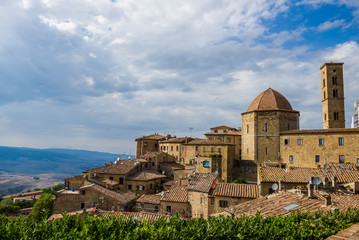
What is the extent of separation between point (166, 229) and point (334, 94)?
56667 mm

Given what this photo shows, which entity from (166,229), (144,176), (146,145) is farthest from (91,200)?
(146,145)

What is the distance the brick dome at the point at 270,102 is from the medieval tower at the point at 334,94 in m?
8.59

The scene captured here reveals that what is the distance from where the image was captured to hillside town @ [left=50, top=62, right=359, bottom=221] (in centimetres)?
2720

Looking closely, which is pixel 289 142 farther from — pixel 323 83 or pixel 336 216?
pixel 336 216

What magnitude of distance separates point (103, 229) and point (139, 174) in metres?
44.0

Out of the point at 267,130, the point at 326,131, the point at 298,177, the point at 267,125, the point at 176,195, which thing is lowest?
the point at 176,195

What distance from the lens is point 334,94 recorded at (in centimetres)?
5166

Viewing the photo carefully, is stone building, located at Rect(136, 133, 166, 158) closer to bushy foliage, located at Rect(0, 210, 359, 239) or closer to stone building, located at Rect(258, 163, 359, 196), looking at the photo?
stone building, located at Rect(258, 163, 359, 196)

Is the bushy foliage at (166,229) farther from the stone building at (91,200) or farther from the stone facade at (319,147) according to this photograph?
the stone facade at (319,147)

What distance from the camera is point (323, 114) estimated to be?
178 ft

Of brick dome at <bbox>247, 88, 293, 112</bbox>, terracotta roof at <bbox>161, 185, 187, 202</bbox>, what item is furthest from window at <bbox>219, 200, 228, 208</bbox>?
brick dome at <bbox>247, 88, 293, 112</bbox>

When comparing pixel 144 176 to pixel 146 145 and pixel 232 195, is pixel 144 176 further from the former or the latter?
pixel 146 145

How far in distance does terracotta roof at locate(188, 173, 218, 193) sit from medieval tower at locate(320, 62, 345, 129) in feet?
107

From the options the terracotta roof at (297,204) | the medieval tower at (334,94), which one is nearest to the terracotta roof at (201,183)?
the terracotta roof at (297,204)
